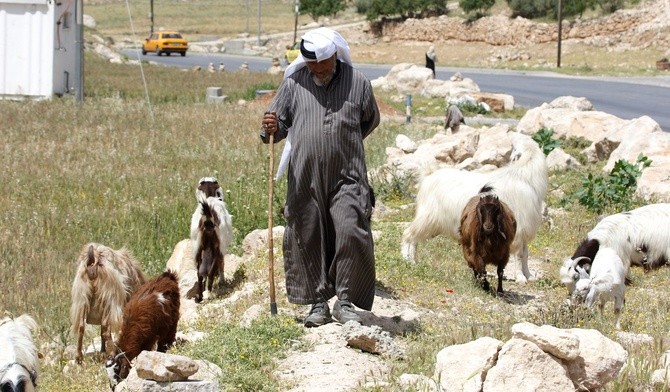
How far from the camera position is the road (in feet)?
93.5

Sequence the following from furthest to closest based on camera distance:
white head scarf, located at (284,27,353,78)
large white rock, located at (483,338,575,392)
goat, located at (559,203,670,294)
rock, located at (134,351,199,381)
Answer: goat, located at (559,203,670,294) < white head scarf, located at (284,27,353,78) < rock, located at (134,351,199,381) < large white rock, located at (483,338,575,392)

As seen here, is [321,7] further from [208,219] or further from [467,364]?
[467,364]

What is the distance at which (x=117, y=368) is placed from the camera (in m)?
8.14

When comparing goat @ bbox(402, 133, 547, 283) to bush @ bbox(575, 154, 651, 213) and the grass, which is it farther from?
bush @ bbox(575, 154, 651, 213)

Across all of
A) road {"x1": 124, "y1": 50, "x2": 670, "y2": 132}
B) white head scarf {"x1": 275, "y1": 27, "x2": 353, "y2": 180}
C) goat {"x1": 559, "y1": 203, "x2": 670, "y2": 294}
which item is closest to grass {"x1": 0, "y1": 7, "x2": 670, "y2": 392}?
goat {"x1": 559, "y1": 203, "x2": 670, "y2": 294}

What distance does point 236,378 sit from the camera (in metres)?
7.34

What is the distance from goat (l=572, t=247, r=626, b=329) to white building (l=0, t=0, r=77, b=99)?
72.8 feet

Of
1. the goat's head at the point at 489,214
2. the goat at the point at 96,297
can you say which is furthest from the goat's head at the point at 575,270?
the goat at the point at 96,297

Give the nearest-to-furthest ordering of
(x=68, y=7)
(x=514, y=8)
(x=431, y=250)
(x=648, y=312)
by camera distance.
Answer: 1. (x=648, y=312)
2. (x=431, y=250)
3. (x=68, y=7)
4. (x=514, y=8)

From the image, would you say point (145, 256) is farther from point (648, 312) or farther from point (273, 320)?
point (648, 312)

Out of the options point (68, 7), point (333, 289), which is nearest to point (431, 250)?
point (333, 289)

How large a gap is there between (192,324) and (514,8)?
2848 inches

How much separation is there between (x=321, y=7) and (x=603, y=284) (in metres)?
92.2

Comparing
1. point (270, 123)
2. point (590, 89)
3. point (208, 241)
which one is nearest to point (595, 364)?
point (270, 123)
